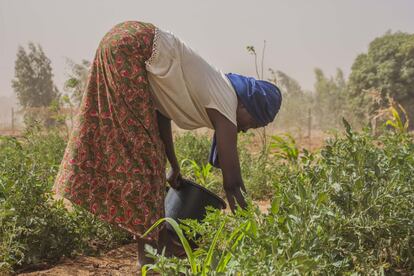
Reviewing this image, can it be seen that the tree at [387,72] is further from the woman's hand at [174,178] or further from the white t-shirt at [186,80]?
the white t-shirt at [186,80]

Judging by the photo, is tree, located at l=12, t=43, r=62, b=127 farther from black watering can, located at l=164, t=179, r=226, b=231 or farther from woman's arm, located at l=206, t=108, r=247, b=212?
woman's arm, located at l=206, t=108, r=247, b=212

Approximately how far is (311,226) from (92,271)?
4.60 ft

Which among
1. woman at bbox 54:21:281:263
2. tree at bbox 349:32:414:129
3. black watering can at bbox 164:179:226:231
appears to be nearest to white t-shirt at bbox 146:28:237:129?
woman at bbox 54:21:281:263

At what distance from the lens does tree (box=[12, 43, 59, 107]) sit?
18.6 m

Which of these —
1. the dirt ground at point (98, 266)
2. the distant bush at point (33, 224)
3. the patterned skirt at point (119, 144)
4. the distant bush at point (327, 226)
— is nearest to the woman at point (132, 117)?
the patterned skirt at point (119, 144)

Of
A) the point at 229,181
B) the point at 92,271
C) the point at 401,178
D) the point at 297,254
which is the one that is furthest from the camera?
the point at 92,271

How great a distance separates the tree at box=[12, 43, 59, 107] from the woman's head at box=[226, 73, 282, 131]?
17094 mm

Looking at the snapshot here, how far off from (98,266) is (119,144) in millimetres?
705

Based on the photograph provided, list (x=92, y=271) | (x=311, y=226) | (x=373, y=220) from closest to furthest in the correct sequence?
(x=311, y=226)
(x=373, y=220)
(x=92, y=271)

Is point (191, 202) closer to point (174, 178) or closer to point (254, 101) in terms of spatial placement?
point (174, 178)

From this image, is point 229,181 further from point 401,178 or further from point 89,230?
point 89,230

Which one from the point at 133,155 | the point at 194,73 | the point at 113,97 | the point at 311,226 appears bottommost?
the point at 311,226

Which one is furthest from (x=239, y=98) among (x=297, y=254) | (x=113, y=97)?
(x=297, y=254)

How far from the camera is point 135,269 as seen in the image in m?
2.53
